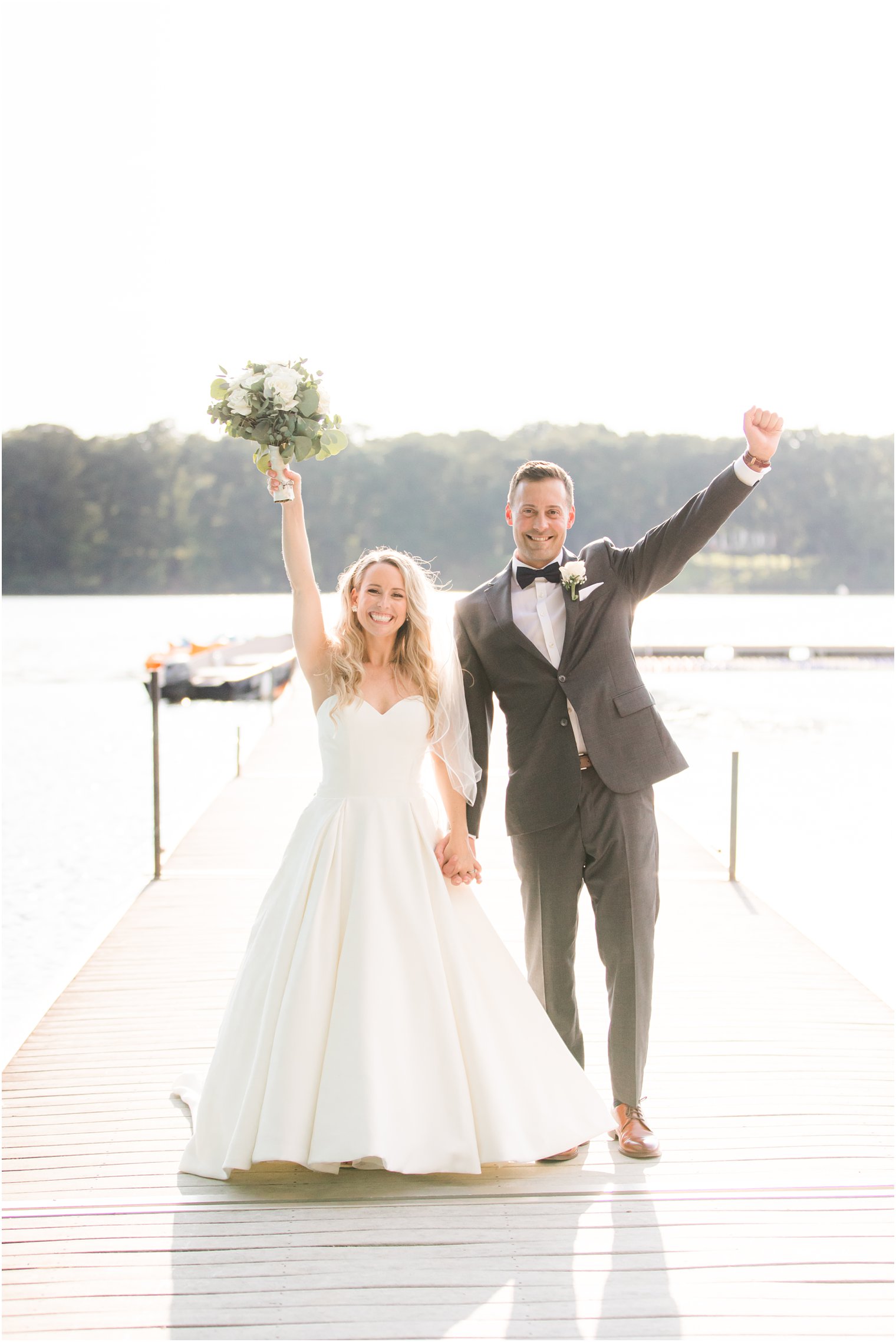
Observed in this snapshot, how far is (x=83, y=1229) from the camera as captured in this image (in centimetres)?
288

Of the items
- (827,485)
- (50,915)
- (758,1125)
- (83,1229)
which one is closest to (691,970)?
(758,1125)

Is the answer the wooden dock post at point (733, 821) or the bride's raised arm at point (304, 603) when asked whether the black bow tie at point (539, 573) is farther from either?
the wooden dock post at point (733, 821)

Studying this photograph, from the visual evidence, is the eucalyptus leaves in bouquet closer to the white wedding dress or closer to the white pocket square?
the white wedding dress

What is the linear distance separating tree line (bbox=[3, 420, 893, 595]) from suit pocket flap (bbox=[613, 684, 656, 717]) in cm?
6470

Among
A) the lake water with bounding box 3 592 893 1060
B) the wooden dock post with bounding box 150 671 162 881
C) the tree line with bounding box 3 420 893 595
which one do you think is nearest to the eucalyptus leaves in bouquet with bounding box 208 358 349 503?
the lake water with bounding box 3 592 893 1060

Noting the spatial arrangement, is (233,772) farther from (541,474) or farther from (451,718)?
(541,474)

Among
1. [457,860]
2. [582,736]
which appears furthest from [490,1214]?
[582,736]

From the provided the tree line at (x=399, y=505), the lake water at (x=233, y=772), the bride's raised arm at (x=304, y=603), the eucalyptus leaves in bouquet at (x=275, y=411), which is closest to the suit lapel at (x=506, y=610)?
the bride's raised arm at (x=304, y=603)

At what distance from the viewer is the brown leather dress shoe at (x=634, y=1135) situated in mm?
3273

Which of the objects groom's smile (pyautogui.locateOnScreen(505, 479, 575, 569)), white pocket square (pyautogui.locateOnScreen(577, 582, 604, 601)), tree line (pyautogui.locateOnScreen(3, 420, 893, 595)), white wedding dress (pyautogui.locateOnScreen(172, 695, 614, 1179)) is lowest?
white wedding dress (pyautogui.locateOnScreen(172, 695, 614, 1179))

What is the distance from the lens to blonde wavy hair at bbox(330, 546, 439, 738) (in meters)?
3.30

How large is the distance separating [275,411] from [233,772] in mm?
10173

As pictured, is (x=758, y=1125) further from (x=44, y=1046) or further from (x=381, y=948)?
(x=44, y=1046)

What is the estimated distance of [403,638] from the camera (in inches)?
133
